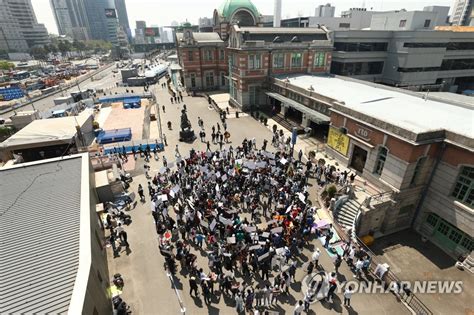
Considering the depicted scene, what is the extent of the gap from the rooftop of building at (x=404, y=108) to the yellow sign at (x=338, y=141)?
9.58 feet

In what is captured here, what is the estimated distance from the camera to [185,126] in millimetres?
34500

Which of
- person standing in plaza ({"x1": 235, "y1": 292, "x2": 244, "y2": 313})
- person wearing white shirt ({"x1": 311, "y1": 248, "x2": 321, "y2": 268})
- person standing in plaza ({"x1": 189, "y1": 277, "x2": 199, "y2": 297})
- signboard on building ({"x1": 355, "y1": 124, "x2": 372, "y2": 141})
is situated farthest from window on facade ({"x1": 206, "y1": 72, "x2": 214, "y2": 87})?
person standing in plaza ({"x1": 235, "y1": 292, "x2": 244, "y2": 313})

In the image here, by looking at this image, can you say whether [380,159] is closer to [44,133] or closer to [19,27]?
[44,133]

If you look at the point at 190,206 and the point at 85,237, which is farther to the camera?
the point at 190,206

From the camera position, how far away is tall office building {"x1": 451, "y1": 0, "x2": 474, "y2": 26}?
496 ft

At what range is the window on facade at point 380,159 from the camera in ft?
67.5

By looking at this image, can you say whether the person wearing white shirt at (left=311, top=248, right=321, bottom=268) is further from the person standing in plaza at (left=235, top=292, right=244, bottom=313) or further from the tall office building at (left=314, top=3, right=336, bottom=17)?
the tall office building at (left=314, top=3, right=336, bottom=17)

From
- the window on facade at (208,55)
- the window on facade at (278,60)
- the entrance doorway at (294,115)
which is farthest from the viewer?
the window on facade at (208,55)

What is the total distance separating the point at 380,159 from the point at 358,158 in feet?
9.10

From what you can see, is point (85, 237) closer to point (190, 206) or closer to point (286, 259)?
point (190, 206)

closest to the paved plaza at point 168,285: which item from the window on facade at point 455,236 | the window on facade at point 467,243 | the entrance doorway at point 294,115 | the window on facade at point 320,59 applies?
the window on facade at point 467,243

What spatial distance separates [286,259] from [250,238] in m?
2.61

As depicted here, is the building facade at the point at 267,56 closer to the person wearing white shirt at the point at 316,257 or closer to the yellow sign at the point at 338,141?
the yellow sign at the point at 338,141

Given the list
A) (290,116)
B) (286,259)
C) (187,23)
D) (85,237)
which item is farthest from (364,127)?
(187,23)
